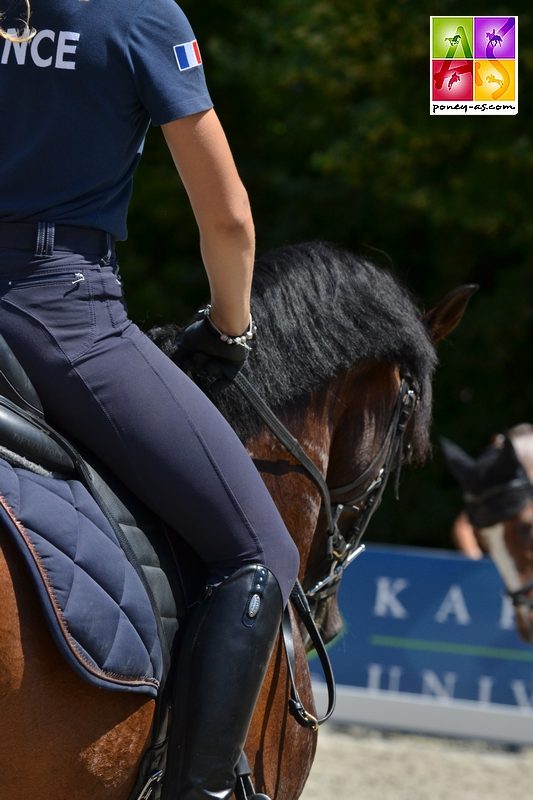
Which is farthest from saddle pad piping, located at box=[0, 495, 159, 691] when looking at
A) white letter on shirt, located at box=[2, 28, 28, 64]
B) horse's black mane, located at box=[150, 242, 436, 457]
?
white letter on shirt, located at box=[2, 28, 28, 64]

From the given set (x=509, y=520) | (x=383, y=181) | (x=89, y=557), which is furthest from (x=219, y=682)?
(x=383, y=181)

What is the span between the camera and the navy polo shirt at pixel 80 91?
191cm

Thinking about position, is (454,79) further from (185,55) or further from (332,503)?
(185,55)

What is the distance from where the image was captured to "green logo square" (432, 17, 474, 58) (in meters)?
3.95

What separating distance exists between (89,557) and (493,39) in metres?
3.07

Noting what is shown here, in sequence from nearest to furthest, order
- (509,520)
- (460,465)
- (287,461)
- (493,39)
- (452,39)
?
(287,461) < (452,39) < (493,39) < (509,520) < (460,465)

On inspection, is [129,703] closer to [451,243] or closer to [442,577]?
[442,577]

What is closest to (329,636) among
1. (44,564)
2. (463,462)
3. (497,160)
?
(44,564)

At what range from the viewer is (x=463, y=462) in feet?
22.0

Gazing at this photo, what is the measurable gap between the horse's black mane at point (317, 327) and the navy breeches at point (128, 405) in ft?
1.11

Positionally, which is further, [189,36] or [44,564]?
[189,36]

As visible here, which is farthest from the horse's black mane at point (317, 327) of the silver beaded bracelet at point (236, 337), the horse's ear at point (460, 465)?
the horse's ear at point (460, 465)

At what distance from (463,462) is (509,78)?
125 inches

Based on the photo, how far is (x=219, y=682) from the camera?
2016 mm
